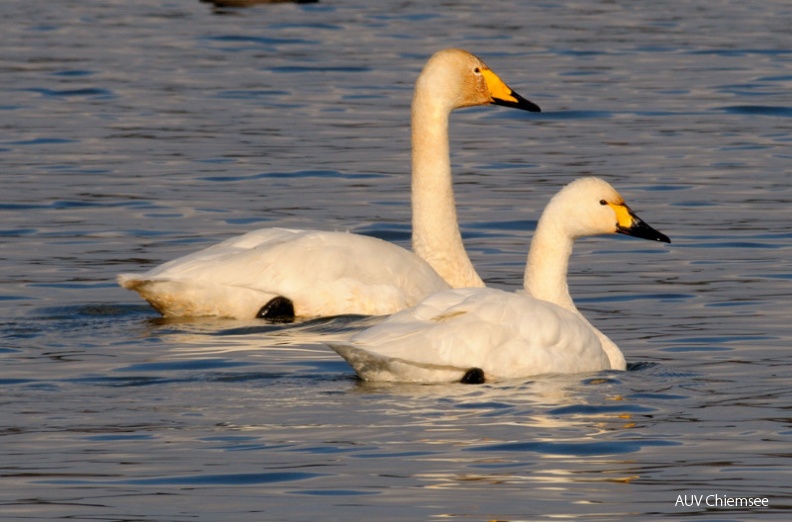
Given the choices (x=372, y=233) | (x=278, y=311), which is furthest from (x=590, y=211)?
(x=372, y=233)

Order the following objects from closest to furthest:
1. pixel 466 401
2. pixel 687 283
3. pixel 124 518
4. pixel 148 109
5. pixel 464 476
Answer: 1. pixel 124 518
2. pixel 464 476
3. pixel 466 401
4. pixel 687 283
5. pixel 148 109

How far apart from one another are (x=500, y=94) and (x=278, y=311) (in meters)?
2.34

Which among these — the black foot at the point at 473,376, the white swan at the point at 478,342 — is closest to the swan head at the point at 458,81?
the white swan at the point at 478,342

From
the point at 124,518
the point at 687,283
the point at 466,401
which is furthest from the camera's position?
the point at 687,283

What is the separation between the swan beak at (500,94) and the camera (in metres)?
12.1

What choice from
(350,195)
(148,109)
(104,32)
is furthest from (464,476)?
(104,32)

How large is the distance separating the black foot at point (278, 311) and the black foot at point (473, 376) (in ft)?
6.95

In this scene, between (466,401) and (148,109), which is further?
(148,109)

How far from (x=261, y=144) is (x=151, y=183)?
2362 mm

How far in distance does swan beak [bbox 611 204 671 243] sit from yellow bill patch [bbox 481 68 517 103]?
202 cm

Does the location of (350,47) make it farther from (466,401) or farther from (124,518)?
(124,518)

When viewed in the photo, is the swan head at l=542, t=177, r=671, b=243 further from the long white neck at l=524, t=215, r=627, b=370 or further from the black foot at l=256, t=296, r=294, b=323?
the black foot at l=256, t=296, r=294, b=323

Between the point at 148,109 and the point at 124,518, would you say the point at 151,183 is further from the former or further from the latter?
the point at 124,518

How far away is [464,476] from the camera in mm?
7223
